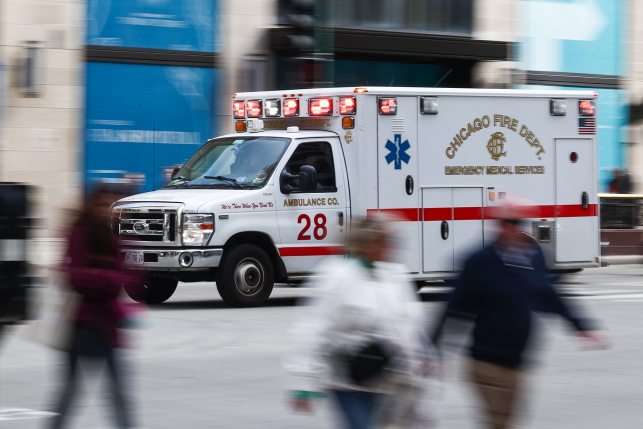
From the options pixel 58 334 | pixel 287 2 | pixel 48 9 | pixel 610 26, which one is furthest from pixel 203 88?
pixel 58 334

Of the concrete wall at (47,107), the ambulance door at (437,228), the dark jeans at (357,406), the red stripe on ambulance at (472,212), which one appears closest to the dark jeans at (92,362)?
the dark jeans at (357,406)

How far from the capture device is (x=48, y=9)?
19.8 meters

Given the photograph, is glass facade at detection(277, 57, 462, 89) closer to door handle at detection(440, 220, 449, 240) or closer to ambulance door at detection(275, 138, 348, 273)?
door handle at detection(440, 220, 449, 240)

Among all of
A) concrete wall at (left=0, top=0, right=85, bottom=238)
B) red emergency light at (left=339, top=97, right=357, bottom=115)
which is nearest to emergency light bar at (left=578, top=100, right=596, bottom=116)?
red emergency light at (left=339, top=97, right=357, bottom=115)

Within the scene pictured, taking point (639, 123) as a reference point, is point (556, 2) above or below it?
above

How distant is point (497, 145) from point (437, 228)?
4.79 feet

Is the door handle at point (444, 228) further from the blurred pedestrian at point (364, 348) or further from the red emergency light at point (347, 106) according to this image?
the blurred pedestrian at point (364, 348)

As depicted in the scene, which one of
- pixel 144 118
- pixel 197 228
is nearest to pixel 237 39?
pixel 144 118

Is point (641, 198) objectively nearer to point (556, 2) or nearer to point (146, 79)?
point (556, 2)

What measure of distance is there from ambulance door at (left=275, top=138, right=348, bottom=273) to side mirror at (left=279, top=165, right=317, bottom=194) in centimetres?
7

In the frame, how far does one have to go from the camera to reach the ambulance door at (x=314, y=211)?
42.8 feet

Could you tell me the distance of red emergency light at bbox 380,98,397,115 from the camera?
1338 centimetres

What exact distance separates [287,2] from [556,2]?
47.6ft

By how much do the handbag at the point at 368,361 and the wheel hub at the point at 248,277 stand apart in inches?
338
